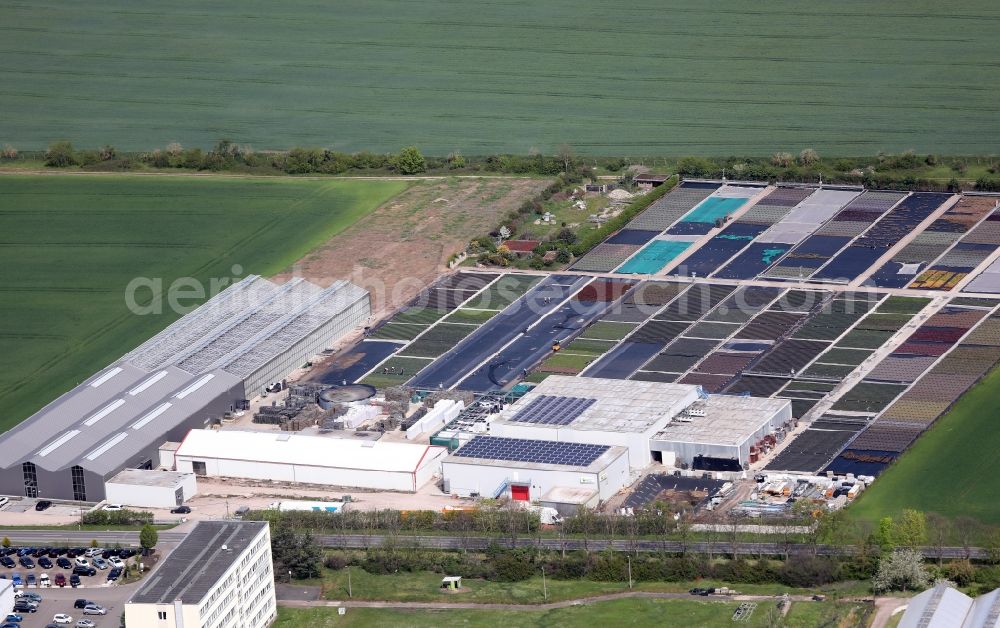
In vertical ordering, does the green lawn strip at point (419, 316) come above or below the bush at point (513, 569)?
above

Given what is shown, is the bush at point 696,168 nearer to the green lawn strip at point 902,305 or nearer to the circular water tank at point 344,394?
the green lawn strip at point 902,305

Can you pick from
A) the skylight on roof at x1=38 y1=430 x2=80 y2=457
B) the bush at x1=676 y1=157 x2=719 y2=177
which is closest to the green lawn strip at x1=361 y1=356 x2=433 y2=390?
the skylight on roof at x1=38 y1=430 x2=80 y2=457

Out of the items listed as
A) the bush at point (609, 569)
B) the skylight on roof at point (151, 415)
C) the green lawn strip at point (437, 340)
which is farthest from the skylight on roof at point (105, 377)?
the bush at point (609, 569)

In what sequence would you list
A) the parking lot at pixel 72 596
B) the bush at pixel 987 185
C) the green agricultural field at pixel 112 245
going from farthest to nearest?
the bush at pixel 987 185, the green agricultural field at pixel 112 245, the parking lot at pixel 72 596

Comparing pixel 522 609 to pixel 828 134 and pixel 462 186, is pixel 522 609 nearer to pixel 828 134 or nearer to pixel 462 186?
pixel 462 186

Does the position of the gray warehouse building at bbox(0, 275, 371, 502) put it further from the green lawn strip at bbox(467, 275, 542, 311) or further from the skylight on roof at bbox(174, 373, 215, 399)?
the green lawn strip at bbox(467, 275, 542, 311)

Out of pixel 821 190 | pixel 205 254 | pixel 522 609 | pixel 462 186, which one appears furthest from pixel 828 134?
pixel 522 609
